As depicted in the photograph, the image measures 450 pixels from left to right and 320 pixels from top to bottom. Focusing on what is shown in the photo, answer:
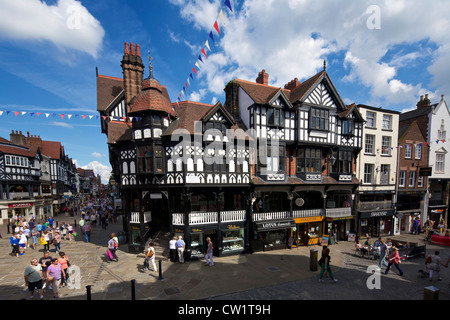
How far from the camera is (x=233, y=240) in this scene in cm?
1367

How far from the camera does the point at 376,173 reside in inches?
716

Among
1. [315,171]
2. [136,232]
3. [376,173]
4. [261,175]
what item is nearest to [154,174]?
[136,232]

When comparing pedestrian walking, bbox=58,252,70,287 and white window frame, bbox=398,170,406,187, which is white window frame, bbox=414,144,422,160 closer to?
white window frame, bbox=398,170,406,187

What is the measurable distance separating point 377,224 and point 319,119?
1222 cm

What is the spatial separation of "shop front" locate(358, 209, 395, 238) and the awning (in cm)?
788

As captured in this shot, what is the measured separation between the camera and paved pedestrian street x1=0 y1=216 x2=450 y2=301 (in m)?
8.12

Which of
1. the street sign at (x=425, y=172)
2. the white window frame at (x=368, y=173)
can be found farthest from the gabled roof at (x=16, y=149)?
the street sign at (x=425, y=172)

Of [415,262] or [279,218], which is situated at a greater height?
[279,218]

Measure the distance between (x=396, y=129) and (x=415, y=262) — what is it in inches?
504

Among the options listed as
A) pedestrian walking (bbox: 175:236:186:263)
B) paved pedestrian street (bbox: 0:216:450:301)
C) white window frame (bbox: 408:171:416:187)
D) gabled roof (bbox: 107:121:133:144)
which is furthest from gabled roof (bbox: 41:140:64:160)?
white window frame (bbox: 408:171:416:187)

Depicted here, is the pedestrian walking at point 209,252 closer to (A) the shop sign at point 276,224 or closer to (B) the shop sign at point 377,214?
(A) the shop sign at point 276,224

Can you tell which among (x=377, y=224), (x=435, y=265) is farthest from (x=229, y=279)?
(x=377, y=224)

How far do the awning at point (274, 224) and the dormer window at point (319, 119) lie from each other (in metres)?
7.75
